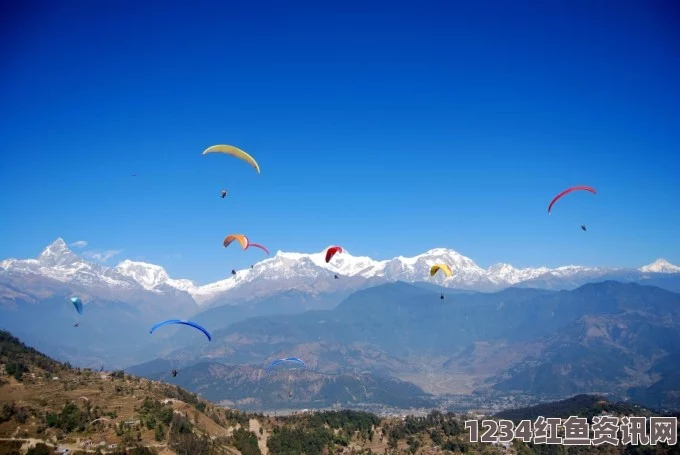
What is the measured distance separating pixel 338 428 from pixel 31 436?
46.7 m

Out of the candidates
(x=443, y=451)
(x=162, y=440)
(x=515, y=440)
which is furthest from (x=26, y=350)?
(x=515, y=440)

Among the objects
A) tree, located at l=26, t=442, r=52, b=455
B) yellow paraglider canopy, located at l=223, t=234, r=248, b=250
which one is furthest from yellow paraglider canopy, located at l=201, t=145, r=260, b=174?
tree, located at l=26, t=442, r=52, b=455

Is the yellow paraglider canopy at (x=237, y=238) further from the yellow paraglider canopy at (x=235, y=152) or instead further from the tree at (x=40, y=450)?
the tree at (x=40, y=450)

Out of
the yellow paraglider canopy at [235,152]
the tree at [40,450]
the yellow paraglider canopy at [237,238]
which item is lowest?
the tree at [40,450]

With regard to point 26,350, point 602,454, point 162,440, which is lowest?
point 602,454

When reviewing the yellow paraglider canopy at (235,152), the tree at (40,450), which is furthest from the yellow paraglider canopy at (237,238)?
the tree at (40,450)

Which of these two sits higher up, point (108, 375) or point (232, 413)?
point (108, 375)

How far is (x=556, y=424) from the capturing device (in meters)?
85.9

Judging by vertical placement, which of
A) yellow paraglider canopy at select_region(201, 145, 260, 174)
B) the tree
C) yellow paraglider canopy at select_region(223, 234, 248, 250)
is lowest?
the tree

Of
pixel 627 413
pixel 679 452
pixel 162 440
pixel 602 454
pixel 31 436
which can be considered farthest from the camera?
pixel 627 413

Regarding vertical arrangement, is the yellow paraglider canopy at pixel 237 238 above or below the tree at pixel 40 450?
above

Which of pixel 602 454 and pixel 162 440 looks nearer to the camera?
pixel 162 440

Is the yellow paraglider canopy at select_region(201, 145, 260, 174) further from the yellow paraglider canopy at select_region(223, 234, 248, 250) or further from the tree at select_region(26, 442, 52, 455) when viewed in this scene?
the tree at select_region(26, 442, 52, 455)

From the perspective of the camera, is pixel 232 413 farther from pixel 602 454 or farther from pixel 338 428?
pixel 602 454
